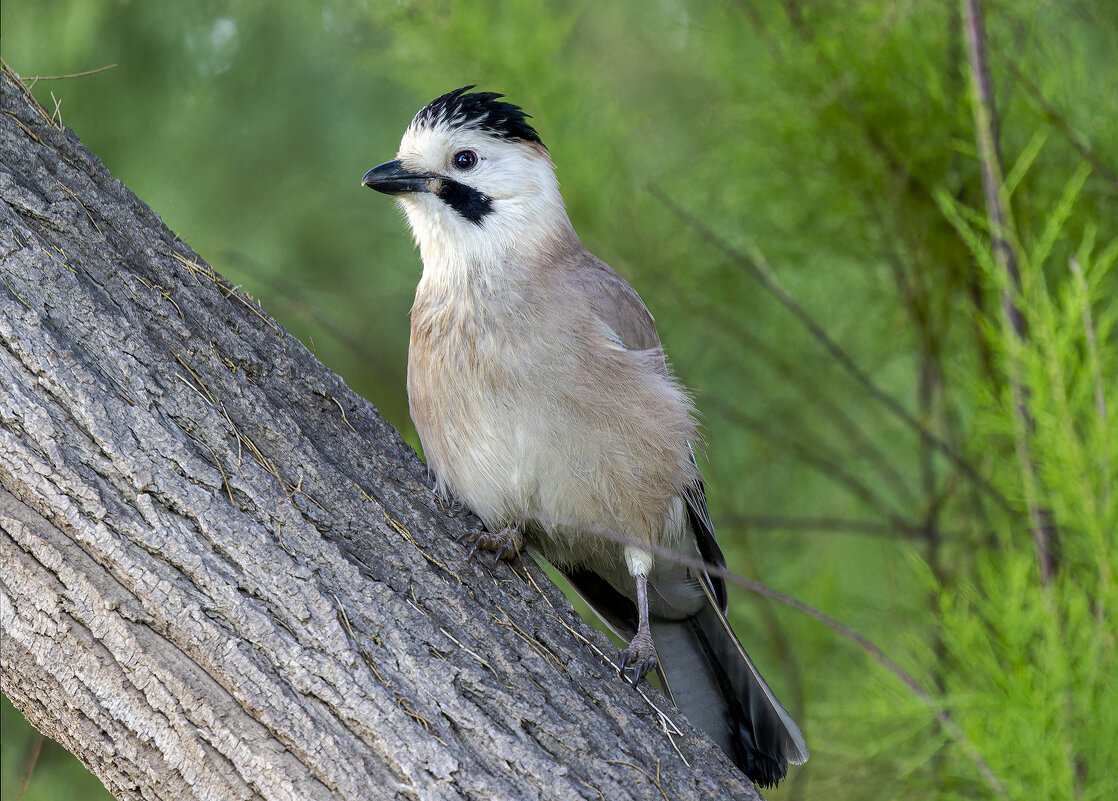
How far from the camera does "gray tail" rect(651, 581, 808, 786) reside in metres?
2.49

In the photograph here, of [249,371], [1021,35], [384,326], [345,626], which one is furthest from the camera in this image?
[384,326]

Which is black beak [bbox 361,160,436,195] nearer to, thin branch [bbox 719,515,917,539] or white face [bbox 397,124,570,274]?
white face [bbox 397,124,570,274]

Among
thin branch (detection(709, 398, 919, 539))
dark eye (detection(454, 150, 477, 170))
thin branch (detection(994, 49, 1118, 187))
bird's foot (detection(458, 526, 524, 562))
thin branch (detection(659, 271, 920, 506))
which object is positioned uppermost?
thin branch (detection(994, 49, 1118, 187))

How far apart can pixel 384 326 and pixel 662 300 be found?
125 centimetres

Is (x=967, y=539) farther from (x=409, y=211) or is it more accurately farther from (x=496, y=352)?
(x=409, y=211)

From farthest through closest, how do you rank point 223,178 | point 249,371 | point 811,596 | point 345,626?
point 223,178, point 811,596, point 249,371, point 345,626

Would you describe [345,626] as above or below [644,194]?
below

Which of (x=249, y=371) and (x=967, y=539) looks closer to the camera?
(x=249, y=371)

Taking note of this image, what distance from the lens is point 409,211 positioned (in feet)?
8.91

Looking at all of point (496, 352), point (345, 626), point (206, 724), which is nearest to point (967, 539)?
point (496, 352)

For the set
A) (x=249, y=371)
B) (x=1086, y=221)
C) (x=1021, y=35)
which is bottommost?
(x=249, y=371)

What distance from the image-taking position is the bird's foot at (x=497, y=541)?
7.00ft

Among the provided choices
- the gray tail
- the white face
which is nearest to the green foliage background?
the gray tail

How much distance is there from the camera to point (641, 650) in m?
2.37
